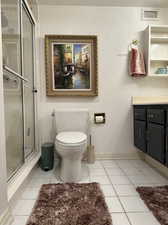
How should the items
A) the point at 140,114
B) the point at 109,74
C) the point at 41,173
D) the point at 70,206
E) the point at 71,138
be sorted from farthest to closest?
1. the point at 109,74
2. the point at 140,114
3. the point at 41,173
4. the point at 71,138
5. the point at 70,206

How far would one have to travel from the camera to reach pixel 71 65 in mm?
2213

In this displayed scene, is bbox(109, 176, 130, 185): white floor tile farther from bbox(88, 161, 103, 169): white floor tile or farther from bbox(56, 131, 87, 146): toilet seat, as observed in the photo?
bbox(56, 131, 87, 146): toilet seat

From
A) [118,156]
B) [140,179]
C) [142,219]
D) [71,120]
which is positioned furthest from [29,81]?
[142,219]

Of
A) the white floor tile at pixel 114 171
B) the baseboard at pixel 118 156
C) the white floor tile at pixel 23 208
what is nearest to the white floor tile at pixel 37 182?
the white floor tile at pixel 23 208

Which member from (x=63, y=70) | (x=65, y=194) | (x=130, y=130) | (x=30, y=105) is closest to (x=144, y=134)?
(x=130, y=130)

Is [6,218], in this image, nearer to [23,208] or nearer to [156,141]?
[23,208]

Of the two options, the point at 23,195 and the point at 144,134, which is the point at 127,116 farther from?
the point at 23,195

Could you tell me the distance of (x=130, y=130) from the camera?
2336 mm

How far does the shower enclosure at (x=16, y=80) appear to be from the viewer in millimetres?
1563

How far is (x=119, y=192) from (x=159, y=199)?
0.32 meters

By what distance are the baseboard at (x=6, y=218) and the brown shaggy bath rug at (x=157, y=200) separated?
95 cm

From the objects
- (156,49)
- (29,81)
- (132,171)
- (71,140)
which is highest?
(156,49)

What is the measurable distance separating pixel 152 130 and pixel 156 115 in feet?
0.60

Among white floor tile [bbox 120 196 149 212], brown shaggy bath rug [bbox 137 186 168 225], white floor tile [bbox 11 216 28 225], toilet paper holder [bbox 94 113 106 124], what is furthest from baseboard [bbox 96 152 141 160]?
white floor tile [bbox 11 216 28 225]
